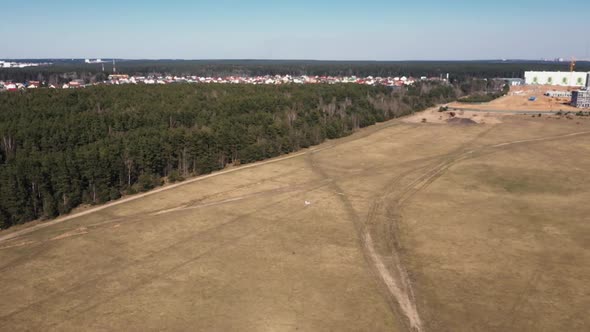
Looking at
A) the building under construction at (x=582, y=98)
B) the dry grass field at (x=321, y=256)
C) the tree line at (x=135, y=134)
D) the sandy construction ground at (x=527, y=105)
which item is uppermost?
the building under construction at (x=582, y=98)

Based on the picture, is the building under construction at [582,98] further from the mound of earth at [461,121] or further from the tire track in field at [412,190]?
the mound of earth at [461,121]

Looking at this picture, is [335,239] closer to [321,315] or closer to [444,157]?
[321,315]

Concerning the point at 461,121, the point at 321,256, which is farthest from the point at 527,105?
the point at 321,256

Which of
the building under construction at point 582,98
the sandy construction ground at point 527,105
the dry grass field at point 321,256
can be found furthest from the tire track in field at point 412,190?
the building under construction at point 582,98

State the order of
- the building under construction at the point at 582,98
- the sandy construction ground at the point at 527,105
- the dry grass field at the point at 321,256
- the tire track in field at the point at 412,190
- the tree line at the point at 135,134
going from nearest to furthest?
1. the dry grass field at the point at 321,256
2. the tire track in field at the point at 412,190
3. the tree line at the point at 135,134
4. the building under construction at the point at 582,98
5. the sandy construction ground at the point at 527,105

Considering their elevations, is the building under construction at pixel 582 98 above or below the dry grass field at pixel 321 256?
above

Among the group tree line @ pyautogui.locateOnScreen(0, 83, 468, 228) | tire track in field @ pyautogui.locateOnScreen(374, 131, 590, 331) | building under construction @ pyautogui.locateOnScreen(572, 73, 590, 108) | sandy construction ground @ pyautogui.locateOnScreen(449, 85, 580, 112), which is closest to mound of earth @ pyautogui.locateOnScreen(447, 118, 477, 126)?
tire track in field @ pyautogui.locateOnScreen(374, 131, 590, 331)

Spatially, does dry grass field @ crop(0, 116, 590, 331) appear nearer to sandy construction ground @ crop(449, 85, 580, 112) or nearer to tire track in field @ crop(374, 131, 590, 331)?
tire track in field @ crop(374, 131, 590, 331)

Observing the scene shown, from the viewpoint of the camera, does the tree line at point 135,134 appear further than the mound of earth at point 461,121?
No
